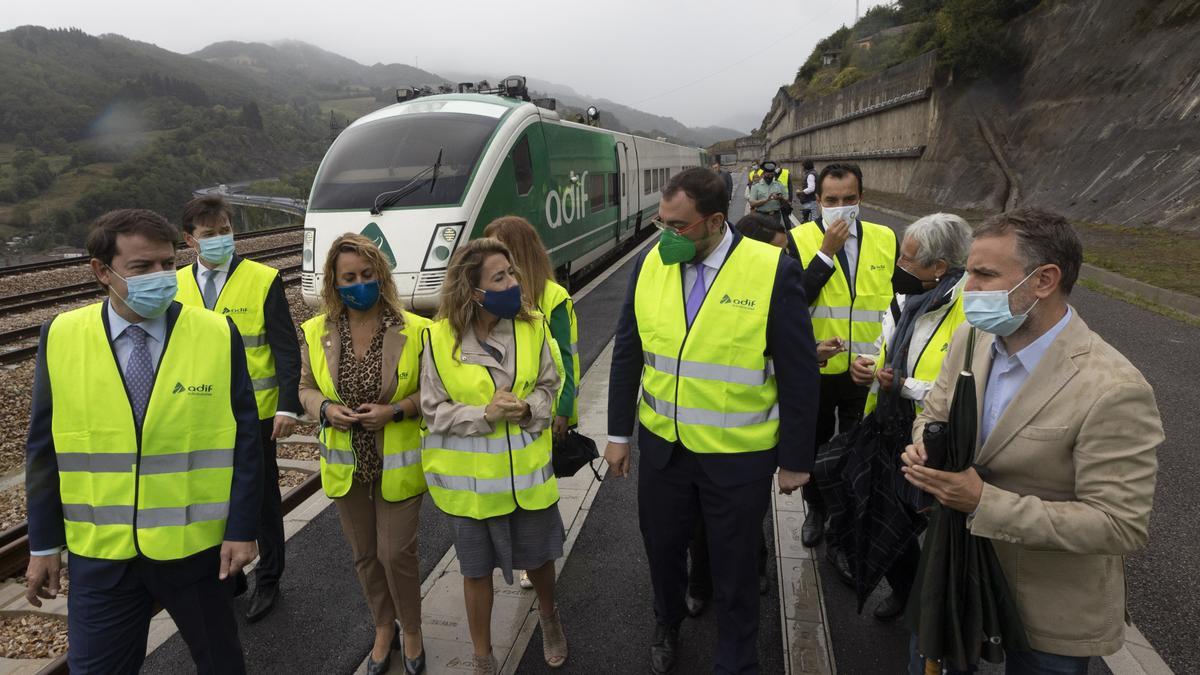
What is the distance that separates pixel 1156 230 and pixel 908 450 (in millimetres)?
16201

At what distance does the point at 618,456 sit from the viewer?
121 inches

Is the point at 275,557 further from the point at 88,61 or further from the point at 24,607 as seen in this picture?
the point at 88,61

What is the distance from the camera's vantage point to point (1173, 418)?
18.8 ft

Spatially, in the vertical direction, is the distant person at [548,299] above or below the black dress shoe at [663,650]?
above

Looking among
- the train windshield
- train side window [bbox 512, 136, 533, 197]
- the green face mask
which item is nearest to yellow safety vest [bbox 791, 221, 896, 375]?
the green face mask

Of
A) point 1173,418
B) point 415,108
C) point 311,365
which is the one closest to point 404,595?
point 311,365

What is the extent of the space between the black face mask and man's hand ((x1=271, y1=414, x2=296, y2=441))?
3025 mm

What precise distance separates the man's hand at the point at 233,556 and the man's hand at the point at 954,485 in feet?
7.26

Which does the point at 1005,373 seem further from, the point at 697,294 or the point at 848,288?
the point at 848,288

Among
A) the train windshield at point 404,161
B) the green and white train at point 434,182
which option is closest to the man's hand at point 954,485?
the green and white train at point 434,182

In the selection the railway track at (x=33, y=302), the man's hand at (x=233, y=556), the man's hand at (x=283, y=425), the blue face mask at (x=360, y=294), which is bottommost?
the railway track at (x=33, y=302)

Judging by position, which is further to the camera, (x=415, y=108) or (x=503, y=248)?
(x=415, y=108)

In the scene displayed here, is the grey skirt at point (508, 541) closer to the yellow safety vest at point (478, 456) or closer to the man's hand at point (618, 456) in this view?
the yellow safety vest at point (478, 456)

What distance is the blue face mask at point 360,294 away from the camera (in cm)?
285
